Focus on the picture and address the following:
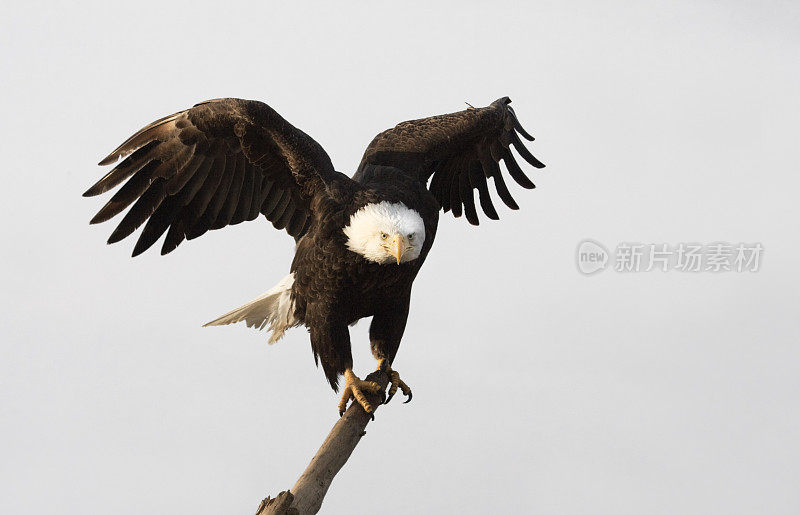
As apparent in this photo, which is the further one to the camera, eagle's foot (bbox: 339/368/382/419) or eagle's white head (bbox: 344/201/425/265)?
eagle's foot (bbox: 339/368/382/419)

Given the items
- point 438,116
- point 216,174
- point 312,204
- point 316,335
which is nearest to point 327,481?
point 316,335

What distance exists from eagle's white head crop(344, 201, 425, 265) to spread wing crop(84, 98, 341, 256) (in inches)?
17.6

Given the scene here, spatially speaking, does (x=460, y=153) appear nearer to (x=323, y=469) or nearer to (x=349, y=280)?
(x=349, y=280)

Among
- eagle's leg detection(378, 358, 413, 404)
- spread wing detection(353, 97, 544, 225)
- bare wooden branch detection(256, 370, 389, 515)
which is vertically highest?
spread wing detection(353, 97, 544, 225)

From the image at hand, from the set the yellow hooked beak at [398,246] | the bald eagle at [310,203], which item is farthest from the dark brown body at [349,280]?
the yellow hooked beak at [398,246]

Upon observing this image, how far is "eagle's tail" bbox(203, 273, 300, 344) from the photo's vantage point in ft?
19.5

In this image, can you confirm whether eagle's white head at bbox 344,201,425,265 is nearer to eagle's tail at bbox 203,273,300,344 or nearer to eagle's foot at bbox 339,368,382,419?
eagle's foot at bbox 339,368,382,419

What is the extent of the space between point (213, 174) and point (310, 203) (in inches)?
26.5

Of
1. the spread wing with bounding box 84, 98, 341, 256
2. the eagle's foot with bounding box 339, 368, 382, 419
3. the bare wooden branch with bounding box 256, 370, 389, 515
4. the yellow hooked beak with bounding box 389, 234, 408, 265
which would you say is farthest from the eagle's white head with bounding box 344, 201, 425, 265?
the bare wooden branch with bounding box 256, 370, 389, 515

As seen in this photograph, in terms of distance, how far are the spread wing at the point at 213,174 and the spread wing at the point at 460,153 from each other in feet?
1.71

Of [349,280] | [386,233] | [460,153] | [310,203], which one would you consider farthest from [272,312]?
[460,153]

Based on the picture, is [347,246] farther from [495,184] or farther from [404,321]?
[495,184]

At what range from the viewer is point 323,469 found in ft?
15.2

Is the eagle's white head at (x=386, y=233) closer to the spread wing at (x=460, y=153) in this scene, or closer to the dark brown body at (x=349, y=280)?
the dark brown body at (x=349, y=280)
